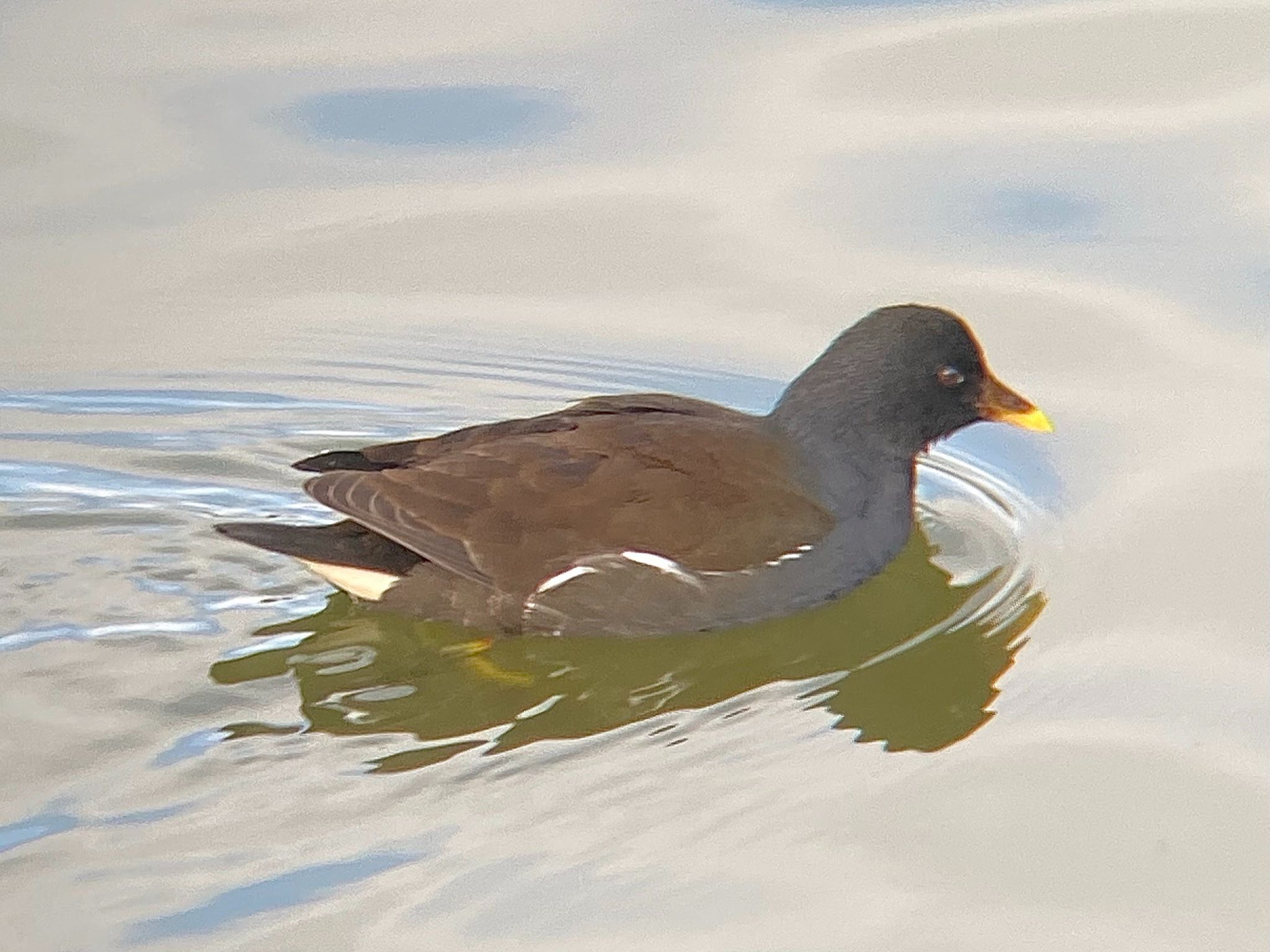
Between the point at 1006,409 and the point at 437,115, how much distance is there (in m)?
3.67

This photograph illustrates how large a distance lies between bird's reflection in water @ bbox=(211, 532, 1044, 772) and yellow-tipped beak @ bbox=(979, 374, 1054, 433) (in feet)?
2.31

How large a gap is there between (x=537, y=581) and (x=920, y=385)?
153cm

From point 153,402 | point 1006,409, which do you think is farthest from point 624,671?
point 153,402

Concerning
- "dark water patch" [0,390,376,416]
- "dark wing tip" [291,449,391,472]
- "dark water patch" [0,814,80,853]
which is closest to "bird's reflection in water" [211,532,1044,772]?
"dark wing tip" [291,449,391,472]

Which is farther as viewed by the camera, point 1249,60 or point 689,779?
point 1249,60

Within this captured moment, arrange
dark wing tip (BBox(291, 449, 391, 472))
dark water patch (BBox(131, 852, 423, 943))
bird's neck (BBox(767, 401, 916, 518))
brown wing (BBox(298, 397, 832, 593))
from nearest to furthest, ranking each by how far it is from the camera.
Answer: dark water patch (BBox(131, 852, 423, 943)), brown wing (BBox(298, 397, 832, 593)), dark wing tip (BBox(291, 449, 391, 472)), bird's neck (BBox(767, 401, 916, 518))

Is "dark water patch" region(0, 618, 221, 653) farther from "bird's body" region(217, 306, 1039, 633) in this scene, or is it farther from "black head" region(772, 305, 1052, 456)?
"black head" region(772, 305, 1052, 456)

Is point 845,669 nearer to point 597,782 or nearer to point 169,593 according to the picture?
point 597,782

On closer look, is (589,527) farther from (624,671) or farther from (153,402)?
(153,402)

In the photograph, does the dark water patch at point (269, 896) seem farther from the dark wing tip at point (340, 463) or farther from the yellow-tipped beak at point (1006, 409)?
the yellow-tipped beak at point (1006, 409)

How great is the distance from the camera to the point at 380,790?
587cm

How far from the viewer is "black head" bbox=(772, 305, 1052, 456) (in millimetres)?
7328

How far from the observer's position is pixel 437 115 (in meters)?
10.2

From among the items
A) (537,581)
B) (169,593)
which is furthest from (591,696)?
(169,593)
